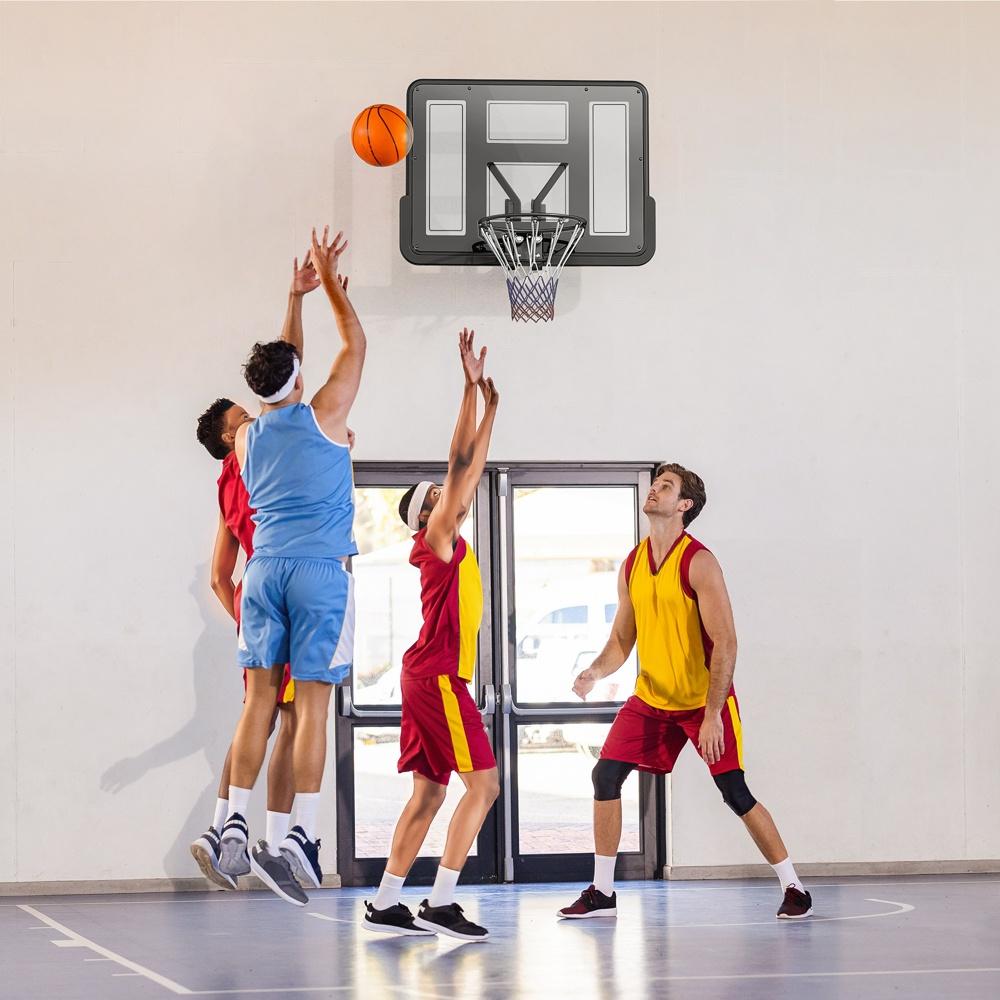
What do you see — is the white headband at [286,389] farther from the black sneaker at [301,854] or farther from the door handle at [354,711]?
the door handle at [354,711]

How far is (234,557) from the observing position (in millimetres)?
6254

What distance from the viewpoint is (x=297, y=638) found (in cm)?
485

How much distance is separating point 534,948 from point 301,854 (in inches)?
48.2

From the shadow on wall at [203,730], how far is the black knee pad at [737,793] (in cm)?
272

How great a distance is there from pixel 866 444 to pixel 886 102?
6.43ft

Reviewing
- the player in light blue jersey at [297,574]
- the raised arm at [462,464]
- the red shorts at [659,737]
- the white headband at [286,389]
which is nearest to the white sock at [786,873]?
the red shorts at [659,737]

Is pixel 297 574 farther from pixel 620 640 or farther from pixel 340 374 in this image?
pixel 620 640

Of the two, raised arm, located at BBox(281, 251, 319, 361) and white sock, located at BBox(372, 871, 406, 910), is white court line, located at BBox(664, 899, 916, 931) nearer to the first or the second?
white sock, located at BBox(372, 871, 406, 910)

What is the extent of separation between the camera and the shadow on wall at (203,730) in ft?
24.3

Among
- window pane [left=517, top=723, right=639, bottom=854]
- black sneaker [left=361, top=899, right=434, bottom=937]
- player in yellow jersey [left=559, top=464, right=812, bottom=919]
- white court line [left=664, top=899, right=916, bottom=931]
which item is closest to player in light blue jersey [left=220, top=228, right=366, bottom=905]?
black sneaker [left=361, top=899, right=434, bottom=937]

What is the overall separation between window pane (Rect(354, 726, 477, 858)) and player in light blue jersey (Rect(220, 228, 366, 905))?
2708 mm

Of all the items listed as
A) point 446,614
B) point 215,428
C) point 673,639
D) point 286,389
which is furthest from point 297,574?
point 673,639

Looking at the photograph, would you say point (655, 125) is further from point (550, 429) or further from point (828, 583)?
point (828, 583)

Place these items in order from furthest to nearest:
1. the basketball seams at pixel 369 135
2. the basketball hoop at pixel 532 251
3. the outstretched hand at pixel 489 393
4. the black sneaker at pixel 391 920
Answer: the basketball hoop at pixel 532 251 < the basketball seams at pixel 369 135 < the black sneaker at pixel 391 920 < the outstretched hand at pixel 489 393
